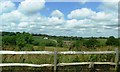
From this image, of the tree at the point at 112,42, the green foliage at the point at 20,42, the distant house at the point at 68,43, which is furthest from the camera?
the tree at the point at 112,42

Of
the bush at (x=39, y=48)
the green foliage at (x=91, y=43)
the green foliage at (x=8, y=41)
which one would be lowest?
the bush at (x=39, y=48)

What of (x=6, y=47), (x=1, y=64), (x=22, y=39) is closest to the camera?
(x=1, y=64)

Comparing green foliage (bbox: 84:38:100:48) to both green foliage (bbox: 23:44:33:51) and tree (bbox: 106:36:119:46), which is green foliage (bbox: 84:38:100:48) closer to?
tree (bbox: 106:36:119:46)

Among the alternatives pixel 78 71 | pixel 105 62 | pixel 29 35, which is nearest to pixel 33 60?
pixel 78 71

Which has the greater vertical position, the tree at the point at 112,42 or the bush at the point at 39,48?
the tree at the point at 112,42

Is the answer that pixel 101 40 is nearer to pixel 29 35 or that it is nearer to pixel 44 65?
pixel 29 35

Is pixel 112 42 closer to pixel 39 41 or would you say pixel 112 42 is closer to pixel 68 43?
pixel 68 43

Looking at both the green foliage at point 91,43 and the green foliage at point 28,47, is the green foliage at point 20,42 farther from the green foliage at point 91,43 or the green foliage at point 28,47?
the green foliage at point 91,43

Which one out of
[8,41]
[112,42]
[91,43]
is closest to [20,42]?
[8,41]

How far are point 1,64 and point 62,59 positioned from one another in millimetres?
2972

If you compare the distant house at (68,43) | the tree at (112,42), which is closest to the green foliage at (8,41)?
the distant house at (68,43)

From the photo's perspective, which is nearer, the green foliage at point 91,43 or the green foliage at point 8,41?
the green foliage at point 8,41

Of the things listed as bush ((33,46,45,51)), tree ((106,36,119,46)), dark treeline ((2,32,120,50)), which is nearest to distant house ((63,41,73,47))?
dark treeline ((2,32,120,50))

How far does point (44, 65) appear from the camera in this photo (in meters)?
12.3
